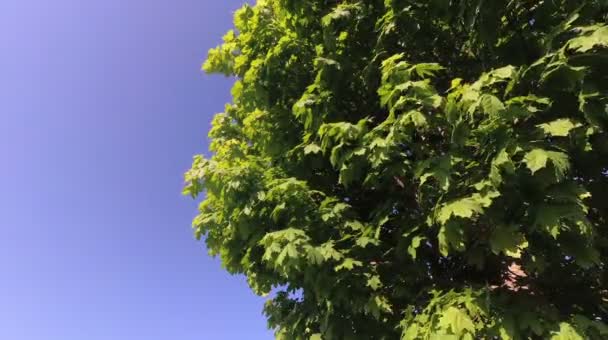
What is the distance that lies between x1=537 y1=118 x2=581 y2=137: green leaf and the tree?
0.05 feet

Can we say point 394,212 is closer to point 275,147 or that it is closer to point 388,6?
point 275,147

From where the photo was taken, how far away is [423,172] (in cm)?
429

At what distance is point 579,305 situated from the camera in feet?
14.9

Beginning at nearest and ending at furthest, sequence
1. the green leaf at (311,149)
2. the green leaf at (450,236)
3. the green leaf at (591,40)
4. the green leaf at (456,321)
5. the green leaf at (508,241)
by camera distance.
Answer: the green leaf at (591,40), the green leaf at (456,321), the green leaf at (508,241), the green leaf at (450,236), the green leaf at (311,149)

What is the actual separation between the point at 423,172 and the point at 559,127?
1.28m

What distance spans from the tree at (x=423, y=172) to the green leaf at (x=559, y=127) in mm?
17

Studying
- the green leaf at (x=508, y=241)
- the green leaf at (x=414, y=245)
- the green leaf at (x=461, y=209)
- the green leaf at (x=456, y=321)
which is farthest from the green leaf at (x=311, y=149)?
the green leaf at (x=456, y=321)

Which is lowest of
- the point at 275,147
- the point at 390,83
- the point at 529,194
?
the point at 529,194

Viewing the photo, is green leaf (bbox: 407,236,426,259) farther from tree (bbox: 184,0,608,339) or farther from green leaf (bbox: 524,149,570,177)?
green leaf (bbox: 524,149,570,177)

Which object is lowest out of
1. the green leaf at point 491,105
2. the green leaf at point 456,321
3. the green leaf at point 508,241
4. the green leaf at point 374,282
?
the green leaf at point 456,321

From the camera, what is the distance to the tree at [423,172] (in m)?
3.83

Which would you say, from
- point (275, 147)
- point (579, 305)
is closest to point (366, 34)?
point (275, 147)

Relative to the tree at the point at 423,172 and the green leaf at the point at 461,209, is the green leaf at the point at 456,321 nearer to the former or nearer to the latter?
the tree at the point at 423,172

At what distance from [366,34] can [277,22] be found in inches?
55.2
